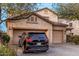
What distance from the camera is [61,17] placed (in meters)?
3.62

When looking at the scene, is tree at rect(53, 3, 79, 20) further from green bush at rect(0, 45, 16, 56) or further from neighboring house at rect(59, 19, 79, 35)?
green bush at rect(0, 45, 16, 56)

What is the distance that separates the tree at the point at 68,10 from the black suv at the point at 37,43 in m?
0.46

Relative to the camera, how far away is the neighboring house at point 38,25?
3.53m

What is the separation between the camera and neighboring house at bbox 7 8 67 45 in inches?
139

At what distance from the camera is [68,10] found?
3631mm

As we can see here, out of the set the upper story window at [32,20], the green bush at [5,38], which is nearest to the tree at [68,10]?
the upper story window at [32,20]

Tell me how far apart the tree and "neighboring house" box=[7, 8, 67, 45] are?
0.36 ft

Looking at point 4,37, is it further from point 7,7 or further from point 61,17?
point 61,17

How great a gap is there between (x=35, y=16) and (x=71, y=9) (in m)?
0.61

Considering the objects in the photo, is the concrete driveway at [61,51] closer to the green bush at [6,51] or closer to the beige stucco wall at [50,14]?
the green bush at [6,51]

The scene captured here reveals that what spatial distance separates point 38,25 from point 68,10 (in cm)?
56

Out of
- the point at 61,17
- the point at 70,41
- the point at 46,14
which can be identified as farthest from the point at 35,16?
the point at 70,41

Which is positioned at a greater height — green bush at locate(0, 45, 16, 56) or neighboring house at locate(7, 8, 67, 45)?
neighboring house at locate(7, 8, 67, 45)

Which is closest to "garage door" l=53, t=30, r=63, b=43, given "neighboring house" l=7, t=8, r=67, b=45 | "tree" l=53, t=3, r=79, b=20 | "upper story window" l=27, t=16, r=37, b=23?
"neighboring house" l=7, t=8, r=67, b=45
